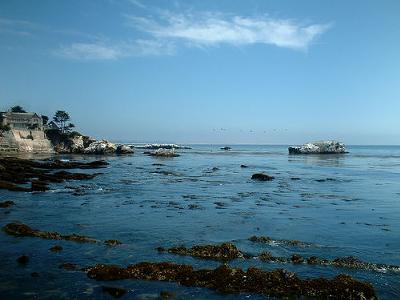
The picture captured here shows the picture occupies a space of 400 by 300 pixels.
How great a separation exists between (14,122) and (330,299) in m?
114

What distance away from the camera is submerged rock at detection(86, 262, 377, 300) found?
11.3 metres

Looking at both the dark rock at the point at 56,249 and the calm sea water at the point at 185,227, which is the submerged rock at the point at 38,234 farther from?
the dark rock at the point at 56,249

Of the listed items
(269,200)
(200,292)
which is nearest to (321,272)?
(200,292)

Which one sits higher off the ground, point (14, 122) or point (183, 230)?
point (14, 122)

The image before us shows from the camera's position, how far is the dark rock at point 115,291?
11.0m

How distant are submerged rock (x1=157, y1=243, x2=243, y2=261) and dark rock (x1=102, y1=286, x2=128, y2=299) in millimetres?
4185

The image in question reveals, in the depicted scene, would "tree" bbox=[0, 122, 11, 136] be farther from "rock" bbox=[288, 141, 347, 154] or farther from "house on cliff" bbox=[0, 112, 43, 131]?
"rock" bbox=[288, 141, 347, 154]

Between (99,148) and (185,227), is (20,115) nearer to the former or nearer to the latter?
(99,148)

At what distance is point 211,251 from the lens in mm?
15312

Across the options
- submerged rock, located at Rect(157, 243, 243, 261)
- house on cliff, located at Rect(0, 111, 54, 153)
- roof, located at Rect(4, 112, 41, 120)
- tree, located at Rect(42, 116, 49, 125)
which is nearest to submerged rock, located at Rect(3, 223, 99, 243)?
submerged rock, located at Rect(157, 243, 243, 261)

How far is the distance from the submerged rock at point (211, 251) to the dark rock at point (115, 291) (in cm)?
419

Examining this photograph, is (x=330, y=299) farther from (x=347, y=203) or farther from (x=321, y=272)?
(x=347, y=203)

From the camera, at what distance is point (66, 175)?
44375 millimetres

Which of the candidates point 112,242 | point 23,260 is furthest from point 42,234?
point 23,260
